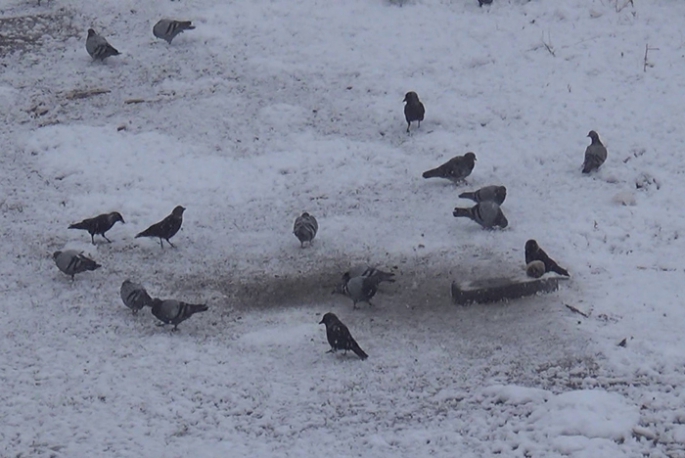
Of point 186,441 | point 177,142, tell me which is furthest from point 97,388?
point 177,142

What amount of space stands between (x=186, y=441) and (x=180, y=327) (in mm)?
2239

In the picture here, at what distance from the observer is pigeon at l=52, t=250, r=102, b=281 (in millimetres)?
11727

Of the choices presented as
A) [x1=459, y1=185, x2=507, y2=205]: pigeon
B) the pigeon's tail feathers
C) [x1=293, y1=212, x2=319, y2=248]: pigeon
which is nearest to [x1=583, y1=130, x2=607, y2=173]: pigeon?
[x1=459, y1=185, x2=507, y2=205]: pigeon

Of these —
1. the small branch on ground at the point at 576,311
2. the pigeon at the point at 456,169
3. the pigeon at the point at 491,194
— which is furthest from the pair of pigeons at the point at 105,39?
the small branch on ground at the point at 576,311

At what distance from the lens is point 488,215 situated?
12.4 m

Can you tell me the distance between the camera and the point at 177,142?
1508 centimetres

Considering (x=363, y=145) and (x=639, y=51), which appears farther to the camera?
(x=639, y=51)

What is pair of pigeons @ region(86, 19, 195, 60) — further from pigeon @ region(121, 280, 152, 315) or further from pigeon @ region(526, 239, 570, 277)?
pigeon @ region(526, 239, 570, 277)

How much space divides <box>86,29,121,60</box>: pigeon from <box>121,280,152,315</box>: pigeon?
7.18 metres

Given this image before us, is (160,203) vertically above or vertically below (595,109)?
below

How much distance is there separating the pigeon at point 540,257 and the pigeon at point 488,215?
3.32 feet

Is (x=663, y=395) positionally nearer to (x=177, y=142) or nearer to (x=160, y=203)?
(x=160, y=203)

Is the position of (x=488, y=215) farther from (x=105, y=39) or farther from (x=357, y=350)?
(x=105, y=39)

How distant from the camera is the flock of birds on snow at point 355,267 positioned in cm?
1062
